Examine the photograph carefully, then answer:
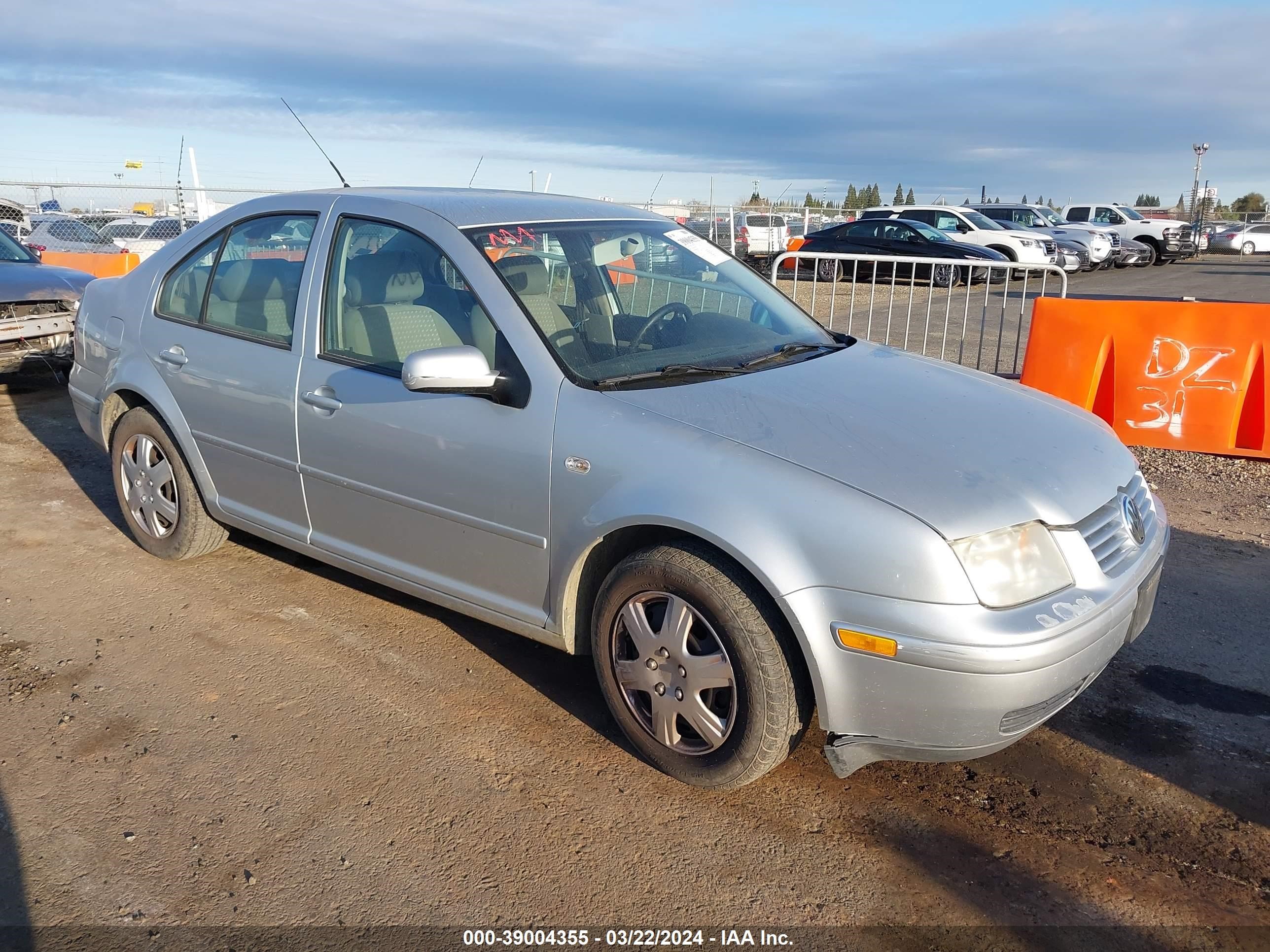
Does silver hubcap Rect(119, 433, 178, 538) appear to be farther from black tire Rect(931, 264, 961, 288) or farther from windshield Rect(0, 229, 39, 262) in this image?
black tire Rect(931, 264, 961, 288)

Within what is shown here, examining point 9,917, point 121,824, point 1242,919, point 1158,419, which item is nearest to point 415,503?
point 121,824

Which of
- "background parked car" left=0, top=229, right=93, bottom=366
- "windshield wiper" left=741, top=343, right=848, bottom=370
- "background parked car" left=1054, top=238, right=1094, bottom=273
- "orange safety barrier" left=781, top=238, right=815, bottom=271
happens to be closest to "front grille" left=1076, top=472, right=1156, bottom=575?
"windshield wiper" left=741, top=343, right=848, bottom=370

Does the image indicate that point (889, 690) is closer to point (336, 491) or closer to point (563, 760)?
point (563, 760)

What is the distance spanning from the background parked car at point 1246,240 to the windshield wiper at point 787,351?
136ft

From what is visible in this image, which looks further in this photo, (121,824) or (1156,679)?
(1156,679)

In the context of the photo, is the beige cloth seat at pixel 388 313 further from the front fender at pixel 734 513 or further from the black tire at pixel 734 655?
the black tire at pixel 734 655

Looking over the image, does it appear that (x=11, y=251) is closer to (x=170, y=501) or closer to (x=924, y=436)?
(x=170, y=501)

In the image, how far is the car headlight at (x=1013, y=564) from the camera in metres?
2.62

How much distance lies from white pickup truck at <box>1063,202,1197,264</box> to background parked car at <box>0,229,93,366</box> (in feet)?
96.7

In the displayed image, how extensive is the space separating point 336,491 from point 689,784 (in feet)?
5.69

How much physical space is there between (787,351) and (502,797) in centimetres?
189

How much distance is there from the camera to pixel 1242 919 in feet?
8.39

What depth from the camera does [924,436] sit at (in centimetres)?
303

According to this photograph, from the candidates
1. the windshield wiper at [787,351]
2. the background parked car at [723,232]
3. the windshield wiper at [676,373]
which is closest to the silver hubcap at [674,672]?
the windshield wiper at [676,373]
